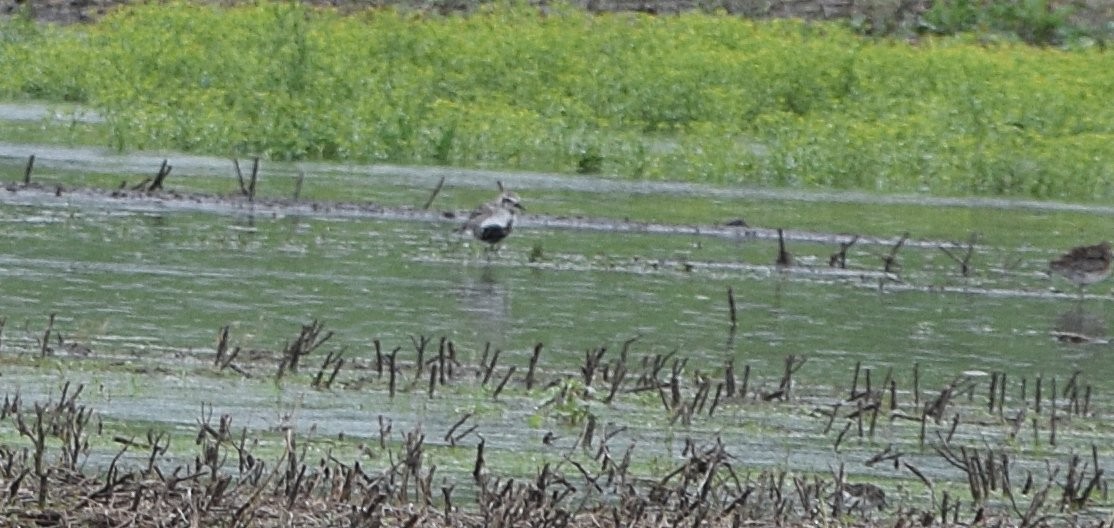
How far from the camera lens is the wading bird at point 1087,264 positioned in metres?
14.8

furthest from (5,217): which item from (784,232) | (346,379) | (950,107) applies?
(950,107)

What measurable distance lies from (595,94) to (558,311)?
35.9 ft

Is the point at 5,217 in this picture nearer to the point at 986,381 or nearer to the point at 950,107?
the point at 986,381

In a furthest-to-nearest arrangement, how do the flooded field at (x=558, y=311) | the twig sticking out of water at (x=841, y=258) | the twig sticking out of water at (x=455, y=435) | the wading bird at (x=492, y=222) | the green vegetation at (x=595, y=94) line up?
the green vegetation at (x=595, y=94)
the twig sticking out of water at (x=841, y=258)
the wading bird at (x=492, y=222)
the flooded field at (x=558, y=311)
the twig sticking out of water at (x=455, y=435)

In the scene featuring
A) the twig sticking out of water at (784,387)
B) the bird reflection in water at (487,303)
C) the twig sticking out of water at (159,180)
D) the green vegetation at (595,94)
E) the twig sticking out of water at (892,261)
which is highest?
the green vegetation at (595,94)

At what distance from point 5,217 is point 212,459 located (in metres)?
8.34

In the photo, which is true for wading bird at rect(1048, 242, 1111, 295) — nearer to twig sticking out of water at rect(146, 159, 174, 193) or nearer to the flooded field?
the flooded field

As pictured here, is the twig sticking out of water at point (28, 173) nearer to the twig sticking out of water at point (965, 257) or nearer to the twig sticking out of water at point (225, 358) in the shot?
the twig sticking out of water at point (965, 257)

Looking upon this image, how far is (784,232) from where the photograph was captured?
17031mm

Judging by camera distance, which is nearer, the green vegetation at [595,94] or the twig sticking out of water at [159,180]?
the twig sticking out of water at [159,180]

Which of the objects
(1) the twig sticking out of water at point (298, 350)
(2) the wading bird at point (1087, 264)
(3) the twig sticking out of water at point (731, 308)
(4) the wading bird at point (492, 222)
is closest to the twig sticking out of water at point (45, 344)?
(1) the twig sticking out of water at point (298, 350)

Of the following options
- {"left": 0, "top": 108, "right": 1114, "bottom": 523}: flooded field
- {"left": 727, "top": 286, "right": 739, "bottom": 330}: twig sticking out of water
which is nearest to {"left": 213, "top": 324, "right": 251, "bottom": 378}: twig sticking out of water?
{"left": 0, "top": 108, "right": 1114, "bottom": 523}: flooded field

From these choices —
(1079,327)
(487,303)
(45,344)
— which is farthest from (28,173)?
(45,344)

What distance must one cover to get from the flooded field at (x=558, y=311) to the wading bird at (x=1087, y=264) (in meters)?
0.28
